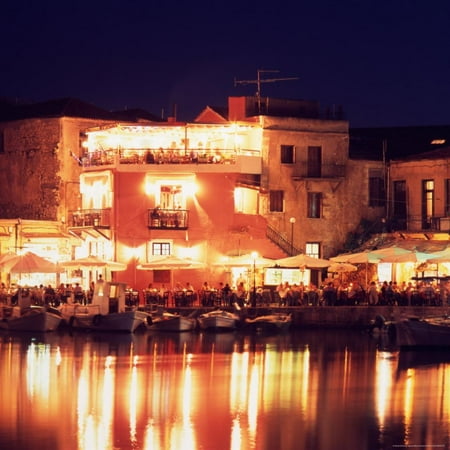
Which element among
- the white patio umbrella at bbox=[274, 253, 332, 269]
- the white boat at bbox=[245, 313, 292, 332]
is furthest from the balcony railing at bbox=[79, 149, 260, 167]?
the white boat at bbox=[245, 313, 292, 332]

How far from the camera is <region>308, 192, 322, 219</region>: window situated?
2675 inches

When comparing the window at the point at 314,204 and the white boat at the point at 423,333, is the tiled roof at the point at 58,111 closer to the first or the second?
the window at the point at 314,204

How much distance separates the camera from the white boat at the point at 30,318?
56781 mm

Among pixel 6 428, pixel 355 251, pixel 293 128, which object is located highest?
pixel 293 128

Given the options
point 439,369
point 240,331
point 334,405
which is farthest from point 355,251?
point 334,405

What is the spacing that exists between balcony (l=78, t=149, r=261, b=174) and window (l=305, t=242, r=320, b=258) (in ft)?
15.0

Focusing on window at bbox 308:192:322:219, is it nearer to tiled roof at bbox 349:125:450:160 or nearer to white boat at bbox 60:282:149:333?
tiled roof at bbox 349:125:450:160

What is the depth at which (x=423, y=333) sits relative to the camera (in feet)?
167

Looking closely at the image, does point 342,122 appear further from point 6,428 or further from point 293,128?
point 6,428

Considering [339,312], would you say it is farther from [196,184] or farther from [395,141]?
[395,141]

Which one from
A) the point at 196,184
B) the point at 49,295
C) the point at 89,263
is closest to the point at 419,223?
the point at 196,184

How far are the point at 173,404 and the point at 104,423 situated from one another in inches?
139

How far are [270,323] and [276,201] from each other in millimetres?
10392

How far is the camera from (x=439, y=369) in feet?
149
